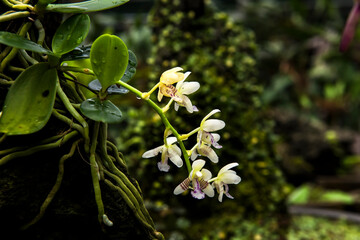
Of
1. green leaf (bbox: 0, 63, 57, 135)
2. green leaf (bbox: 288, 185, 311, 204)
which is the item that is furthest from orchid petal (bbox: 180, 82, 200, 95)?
green leaf (bbox: 288, 185, 311, 204)

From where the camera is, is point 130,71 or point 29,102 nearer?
point 29,102

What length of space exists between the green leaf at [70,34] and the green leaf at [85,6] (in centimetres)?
3

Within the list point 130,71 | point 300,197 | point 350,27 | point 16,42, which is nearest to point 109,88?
point 130,71

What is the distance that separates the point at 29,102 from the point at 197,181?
0.29 metres

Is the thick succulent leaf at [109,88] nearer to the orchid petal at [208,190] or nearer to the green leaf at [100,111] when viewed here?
the green leaf at [100,111]

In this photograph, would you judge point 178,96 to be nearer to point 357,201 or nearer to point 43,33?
point 43,33

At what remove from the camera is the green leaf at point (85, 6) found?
0.56 m

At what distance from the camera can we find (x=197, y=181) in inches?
23.5

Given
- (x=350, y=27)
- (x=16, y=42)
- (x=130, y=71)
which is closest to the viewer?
(x=16, y=42)

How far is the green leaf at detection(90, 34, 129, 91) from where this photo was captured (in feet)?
1.86

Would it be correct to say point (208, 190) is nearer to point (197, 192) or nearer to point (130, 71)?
point (197, 192)

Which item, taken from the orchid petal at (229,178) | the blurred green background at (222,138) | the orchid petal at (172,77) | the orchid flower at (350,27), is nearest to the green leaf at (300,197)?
the blurred green background at (222,138)

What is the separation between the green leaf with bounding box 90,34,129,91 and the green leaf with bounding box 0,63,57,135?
7 centimetres

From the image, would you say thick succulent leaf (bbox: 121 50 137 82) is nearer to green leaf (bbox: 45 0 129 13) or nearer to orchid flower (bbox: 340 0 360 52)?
green leaf (bbox: 45 0 129 13)
